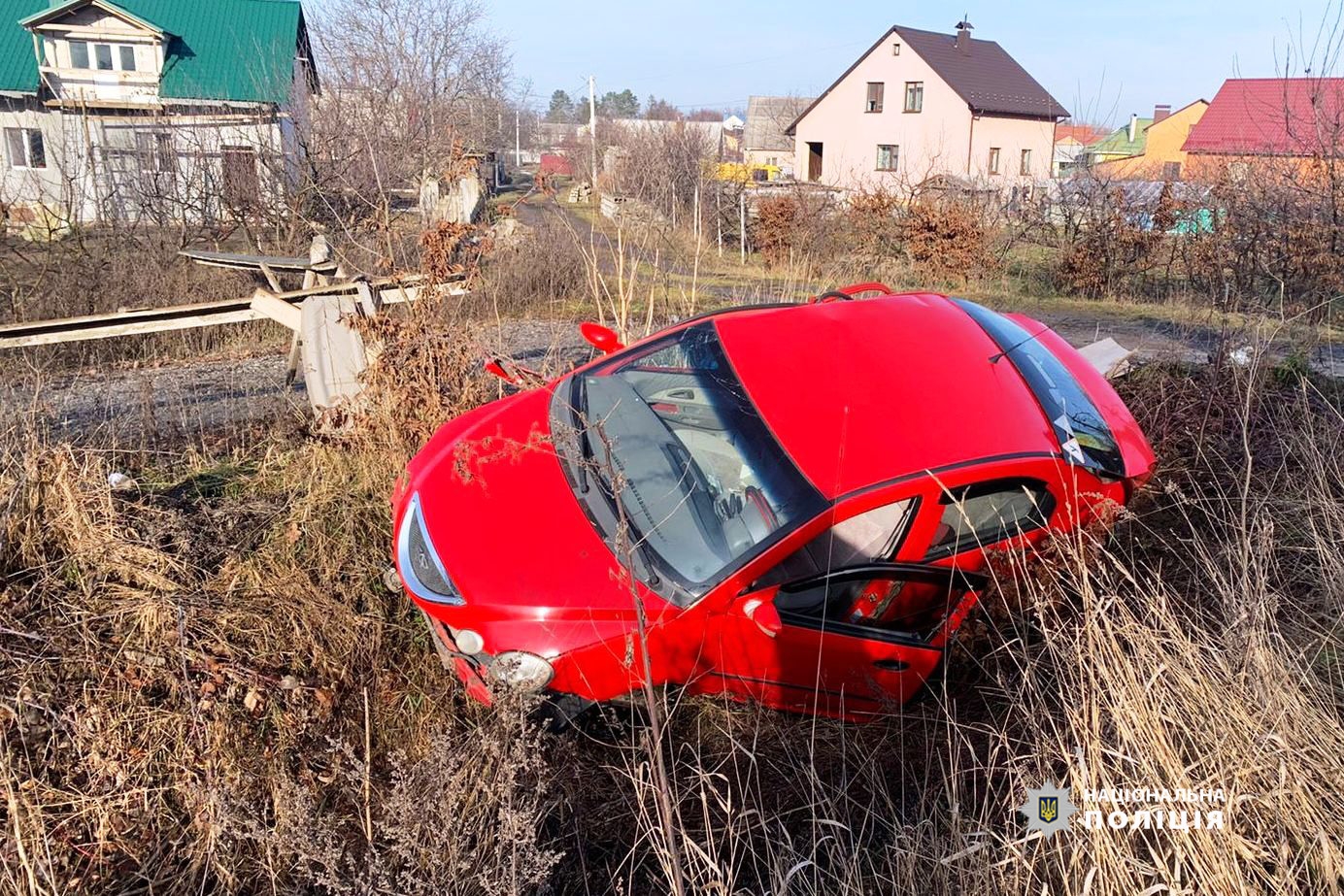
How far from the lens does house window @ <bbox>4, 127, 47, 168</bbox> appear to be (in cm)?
2600

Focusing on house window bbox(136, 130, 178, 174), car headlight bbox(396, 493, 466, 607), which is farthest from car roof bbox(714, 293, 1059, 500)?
house window bbox(136, 130, 178, 174)

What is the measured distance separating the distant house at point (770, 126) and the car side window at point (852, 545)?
54.1 meters

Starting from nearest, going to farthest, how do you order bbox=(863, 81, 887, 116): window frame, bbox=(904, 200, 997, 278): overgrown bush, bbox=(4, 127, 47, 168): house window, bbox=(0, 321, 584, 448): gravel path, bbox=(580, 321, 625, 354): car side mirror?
bbox=(580, 321, 625, 354): car side mirror → bbox=(0, 321, 584, 448): gravel path → bbox=(904, 200, 997, 278): overgrown bush → bbox=(4, 127, 47, 168): house window → bbox=(863, 81, 887, 116): window frame

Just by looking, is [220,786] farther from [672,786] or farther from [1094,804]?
A: [1094,804]

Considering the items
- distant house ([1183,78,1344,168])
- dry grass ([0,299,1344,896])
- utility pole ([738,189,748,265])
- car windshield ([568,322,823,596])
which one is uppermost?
distant house ([1183,78,1344,168])

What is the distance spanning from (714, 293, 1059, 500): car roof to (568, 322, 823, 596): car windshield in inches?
4.2

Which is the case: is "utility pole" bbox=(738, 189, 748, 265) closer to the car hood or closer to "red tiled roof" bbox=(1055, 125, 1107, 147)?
"red tiled roof" bbox=(1055, 125, 1107, 147)

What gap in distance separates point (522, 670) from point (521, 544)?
0.55 meters

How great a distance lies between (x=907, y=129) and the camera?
1588 inches

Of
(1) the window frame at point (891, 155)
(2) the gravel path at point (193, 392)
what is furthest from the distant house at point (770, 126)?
(2) the gravel path at point (193, 392)

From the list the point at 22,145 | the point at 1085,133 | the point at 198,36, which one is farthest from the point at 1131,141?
the point at 22,145

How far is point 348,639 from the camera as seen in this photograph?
4102 mm

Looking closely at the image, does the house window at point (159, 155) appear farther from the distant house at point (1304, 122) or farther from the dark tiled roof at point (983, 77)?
the dark tiled roof at point (983, 77)

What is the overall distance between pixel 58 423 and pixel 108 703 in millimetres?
4066
